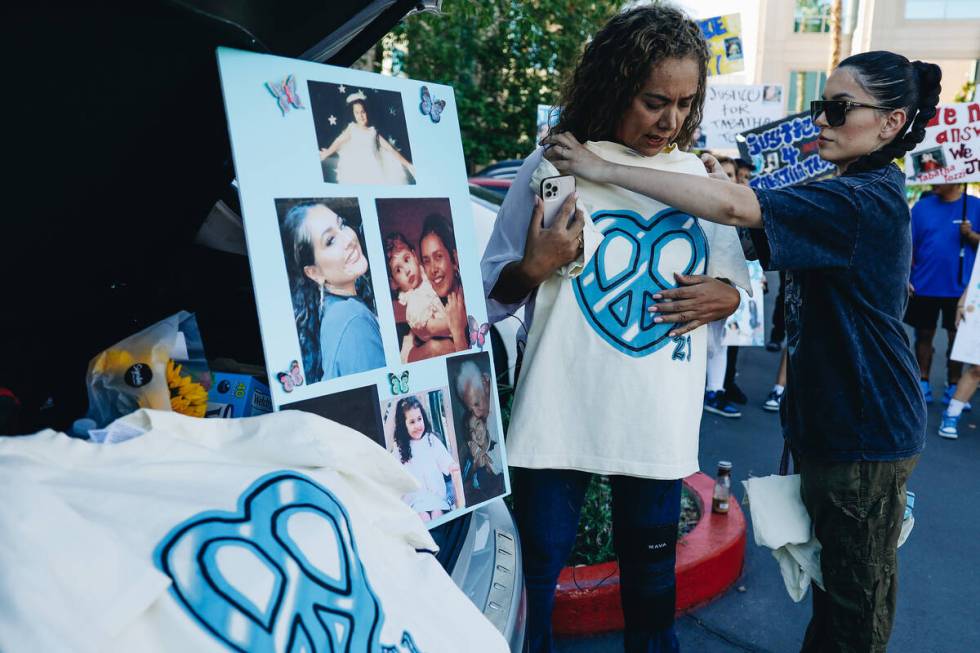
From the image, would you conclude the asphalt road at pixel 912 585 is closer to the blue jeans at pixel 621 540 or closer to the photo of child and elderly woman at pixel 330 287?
the blue jeans at pixel 621 540

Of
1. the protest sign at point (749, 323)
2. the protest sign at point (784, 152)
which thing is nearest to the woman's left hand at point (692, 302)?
the protest sign at point (784, 152)

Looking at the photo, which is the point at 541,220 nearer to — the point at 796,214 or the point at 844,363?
the point at 796,214

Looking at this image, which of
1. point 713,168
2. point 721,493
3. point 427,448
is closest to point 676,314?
point 713,168

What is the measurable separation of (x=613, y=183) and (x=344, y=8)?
71 cm

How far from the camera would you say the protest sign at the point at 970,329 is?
5613 mm

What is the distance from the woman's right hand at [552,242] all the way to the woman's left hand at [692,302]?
10.2 inches

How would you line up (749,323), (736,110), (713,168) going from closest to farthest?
(713,168) < (749,323) < (736,110)

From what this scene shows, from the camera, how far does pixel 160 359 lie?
Result: 1560 millimetres

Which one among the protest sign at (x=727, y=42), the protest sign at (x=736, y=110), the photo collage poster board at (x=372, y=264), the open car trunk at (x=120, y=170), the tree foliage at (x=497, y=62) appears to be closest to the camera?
the open car trunk at (x=120, y=170)

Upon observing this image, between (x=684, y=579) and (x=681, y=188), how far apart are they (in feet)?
6.53

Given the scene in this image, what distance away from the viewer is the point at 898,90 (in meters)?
1.91

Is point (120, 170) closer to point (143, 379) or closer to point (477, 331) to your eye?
point (143, 379)

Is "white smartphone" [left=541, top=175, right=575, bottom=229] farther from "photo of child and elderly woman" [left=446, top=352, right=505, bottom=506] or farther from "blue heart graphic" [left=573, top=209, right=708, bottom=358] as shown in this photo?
"photo of child and elderly woman" [left=446, top=352, right=505, bottom=506]

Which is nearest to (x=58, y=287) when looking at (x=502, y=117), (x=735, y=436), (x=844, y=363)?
(x=844, y=363)
